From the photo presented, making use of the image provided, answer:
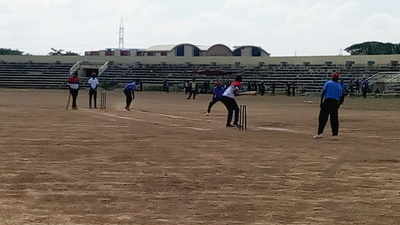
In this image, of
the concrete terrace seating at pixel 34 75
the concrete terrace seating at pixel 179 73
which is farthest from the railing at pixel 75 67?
the concrete terrace seating at pixel 179 73

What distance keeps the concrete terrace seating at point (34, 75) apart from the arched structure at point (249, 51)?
3981cm

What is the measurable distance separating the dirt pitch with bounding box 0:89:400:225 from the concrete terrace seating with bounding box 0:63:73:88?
65.5 meters

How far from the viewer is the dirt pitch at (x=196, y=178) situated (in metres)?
7.97

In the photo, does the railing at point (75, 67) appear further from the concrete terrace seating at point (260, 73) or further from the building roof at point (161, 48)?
the building roof at point (161, 48)

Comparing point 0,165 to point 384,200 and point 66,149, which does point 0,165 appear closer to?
point 66,149

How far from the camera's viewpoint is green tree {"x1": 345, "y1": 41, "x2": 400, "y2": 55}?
392 feet

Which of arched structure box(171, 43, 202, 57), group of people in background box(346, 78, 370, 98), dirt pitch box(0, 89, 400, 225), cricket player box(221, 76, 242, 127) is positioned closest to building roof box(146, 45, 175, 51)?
arched structure box(171, 43, 202, 57)

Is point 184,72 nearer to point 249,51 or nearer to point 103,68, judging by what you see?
point 103,68

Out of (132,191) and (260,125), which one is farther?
(260,125)

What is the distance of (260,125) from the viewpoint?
75.4ft

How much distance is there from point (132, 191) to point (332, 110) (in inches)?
398

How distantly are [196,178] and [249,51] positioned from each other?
114 meters

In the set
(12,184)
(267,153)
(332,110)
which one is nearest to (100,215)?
(12,184)

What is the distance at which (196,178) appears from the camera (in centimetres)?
1066
